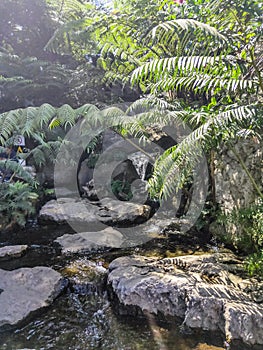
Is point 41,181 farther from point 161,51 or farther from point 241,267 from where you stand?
point 241,267

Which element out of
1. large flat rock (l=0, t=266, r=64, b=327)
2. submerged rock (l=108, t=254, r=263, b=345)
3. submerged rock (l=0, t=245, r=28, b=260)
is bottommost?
submerged rock (l=0, t=245, r=28, b=260)

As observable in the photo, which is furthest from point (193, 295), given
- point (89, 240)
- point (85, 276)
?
point (89, 240)

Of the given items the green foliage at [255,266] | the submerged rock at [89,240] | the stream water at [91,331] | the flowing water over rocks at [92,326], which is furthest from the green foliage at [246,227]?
the submerged rock at [89,240]

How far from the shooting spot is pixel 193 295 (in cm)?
188

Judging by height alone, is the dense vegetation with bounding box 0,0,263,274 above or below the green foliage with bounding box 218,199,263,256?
above

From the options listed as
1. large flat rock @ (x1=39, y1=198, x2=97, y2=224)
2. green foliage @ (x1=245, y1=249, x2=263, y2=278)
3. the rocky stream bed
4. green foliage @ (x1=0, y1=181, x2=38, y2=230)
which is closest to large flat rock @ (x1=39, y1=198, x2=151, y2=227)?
large flat rock @ (x1=39, y1=198, x2=97, y2=224)

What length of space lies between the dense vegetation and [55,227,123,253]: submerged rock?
79 cm

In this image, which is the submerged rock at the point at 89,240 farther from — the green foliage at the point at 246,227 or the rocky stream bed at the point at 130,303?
the green foliage at the point at 246,227

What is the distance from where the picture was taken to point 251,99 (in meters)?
3.18

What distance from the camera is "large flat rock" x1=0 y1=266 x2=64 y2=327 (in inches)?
74.2

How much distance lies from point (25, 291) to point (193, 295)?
1308 millimetres

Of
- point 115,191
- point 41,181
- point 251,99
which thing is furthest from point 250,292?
point 41,181

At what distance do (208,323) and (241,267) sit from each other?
83cm

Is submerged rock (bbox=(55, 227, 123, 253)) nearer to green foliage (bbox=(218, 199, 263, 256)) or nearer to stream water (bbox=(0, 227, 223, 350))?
stream water (bbox=(0, 227, 223, 350))
